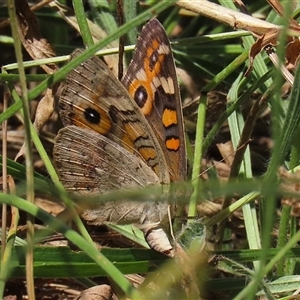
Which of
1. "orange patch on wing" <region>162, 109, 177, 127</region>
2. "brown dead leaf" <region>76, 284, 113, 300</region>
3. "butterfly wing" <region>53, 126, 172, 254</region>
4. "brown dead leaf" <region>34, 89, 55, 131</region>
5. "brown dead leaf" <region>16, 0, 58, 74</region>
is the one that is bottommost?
"brown dead leaf" <region>76, 284, 113, 300</region>

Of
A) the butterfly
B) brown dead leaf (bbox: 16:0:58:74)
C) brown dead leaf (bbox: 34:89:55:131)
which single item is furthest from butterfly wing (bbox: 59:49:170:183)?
brown dead leaf (bbox: 16:0:58:74)

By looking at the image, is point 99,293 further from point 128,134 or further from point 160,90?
point 160,90

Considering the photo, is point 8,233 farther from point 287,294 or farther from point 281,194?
point 281,194

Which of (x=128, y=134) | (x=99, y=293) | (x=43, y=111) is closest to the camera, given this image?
(x=99, y=293)

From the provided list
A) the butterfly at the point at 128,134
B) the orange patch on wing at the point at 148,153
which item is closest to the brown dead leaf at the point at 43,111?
the butterfly at the point at 128,134

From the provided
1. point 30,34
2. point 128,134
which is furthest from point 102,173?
point 30,34

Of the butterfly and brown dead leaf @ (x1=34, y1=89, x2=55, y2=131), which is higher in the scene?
brown dead leaf @ (x1=34, y1=89, x2=55, y2=131)

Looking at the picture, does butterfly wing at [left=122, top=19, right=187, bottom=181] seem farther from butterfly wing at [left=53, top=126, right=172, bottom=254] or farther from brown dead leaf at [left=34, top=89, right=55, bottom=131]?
brown dead leaf at [left=34, top=89, right=55, bottom=131]
